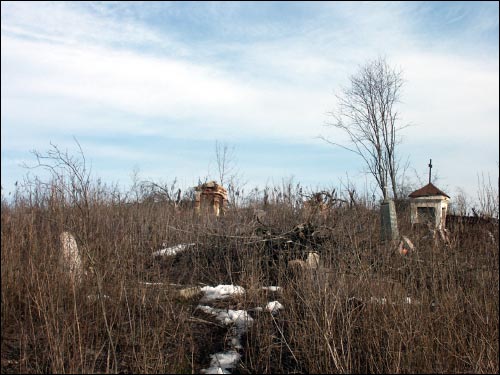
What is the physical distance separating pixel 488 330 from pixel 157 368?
349 cm

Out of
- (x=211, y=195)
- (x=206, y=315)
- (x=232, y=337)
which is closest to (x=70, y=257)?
(x=206, y=315)

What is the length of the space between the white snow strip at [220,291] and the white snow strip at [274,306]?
21.0 inches

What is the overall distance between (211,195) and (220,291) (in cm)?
682

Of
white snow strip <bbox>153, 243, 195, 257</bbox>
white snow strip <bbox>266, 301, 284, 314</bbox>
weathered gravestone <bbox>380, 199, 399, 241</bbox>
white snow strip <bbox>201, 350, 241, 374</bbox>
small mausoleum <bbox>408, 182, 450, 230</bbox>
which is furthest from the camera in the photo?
small mausoleum <bbox>408, 182, 450, 230</bbox>

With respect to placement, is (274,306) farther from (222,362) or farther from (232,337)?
(222,362)

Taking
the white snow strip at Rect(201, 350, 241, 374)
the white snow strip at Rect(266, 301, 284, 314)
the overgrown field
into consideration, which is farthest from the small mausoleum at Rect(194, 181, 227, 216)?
the white snow strip at Rect(201, 350, 241, 374)

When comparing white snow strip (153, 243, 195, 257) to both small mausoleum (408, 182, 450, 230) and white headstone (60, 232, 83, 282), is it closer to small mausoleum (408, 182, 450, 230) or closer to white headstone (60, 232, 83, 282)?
white headstone (60, 232, 83, 282)

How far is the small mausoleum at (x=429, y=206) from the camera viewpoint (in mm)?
10227

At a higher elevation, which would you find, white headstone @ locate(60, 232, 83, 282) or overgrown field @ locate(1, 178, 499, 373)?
white headstone @ locate(60, 232, 83, 282)

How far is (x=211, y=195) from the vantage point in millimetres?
13359

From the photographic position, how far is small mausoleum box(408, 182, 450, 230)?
10.2m

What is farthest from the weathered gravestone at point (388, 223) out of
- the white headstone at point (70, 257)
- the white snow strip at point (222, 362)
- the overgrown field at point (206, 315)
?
the white headstone at point (70, 257)

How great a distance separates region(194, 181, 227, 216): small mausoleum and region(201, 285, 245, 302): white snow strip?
19.9 ft

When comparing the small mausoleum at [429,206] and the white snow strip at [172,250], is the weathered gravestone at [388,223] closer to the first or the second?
the small mausoleum at [429,206]
